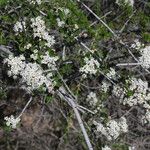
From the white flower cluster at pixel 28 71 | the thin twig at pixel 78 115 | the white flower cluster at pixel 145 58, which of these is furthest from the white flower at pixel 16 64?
the white flower cluster at pixel 145 58

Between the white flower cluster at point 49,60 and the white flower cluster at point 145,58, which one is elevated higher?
the white flower cluster at point 49,60

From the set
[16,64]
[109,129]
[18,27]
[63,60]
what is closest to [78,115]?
[109,129]

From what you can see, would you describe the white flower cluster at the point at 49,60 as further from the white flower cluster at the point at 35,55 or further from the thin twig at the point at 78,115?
the thin twig at the point at 78,115

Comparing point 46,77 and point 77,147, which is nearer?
point 46,77

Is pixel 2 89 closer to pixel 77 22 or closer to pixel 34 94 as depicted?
pixel 34 94

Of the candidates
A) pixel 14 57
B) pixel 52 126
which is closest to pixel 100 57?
pixel 14 57

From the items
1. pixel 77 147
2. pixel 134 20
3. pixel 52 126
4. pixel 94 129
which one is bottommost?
pixel 94 129

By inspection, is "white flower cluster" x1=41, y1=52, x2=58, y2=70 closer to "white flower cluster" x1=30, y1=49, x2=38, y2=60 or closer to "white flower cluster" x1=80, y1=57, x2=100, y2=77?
"white flower cluster" x1=30, y1=49, x2=38, y2=60

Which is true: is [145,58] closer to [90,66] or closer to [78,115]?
[90,66]
